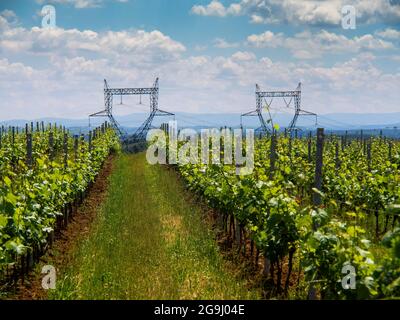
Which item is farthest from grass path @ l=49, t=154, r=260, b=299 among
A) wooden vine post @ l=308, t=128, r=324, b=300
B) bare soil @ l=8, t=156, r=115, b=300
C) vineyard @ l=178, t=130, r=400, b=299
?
wooden vine post @ l=308, t=128, r=324, b=300

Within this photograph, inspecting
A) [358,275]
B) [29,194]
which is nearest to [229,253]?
[29,194]

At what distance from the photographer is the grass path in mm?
7901

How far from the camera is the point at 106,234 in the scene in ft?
38.8

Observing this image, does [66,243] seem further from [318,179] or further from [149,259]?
[318,179]

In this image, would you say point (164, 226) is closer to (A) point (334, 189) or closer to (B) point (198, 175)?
(B) point (198, 175)

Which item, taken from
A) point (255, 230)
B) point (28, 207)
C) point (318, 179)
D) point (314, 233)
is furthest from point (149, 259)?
point (314, 233)

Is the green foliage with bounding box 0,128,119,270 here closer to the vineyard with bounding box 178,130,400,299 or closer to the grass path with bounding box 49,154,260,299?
the grass path with bounding box 49,154,260,299

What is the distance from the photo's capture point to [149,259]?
982 cm

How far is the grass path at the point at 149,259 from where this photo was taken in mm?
7901

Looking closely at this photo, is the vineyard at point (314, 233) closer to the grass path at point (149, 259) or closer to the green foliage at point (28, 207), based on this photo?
the grass path at point (149, 259)

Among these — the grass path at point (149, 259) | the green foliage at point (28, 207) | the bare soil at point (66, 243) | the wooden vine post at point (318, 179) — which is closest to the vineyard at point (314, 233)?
the wooden vine post at point (318, 179)
